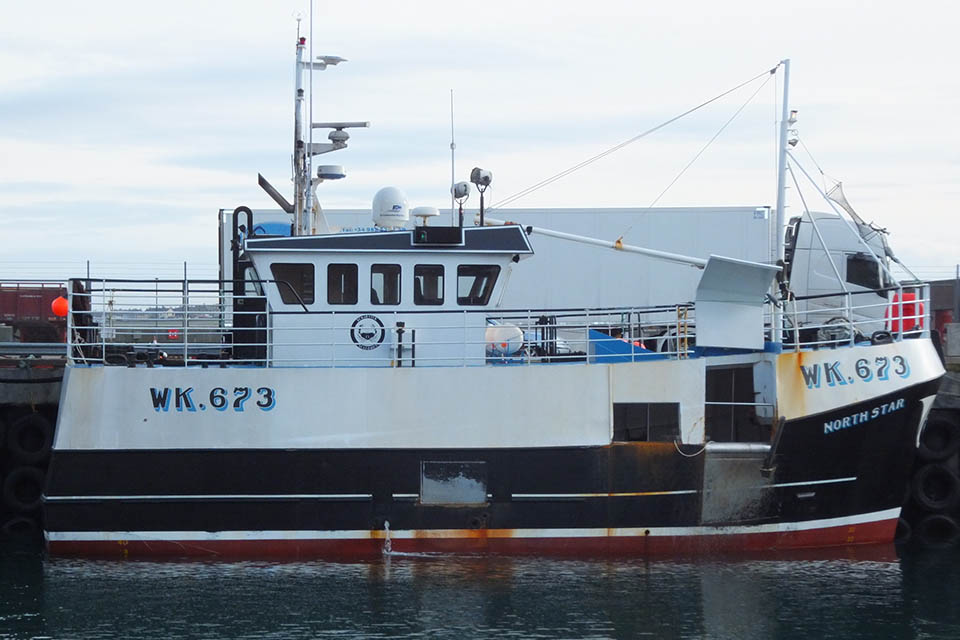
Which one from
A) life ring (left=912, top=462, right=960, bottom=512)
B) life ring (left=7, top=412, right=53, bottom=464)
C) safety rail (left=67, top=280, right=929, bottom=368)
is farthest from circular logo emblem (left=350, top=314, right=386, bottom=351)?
life ring (left=912, top=462, right=960, bottom=512)

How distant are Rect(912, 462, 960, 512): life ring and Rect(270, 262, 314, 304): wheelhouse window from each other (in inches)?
353

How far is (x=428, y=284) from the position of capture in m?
14.7

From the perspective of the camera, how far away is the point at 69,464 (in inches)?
544

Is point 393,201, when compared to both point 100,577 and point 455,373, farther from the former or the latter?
point 100,577

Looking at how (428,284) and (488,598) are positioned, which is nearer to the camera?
(488,598)

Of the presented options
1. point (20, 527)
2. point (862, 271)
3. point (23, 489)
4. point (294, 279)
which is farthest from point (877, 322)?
point (20, 527)

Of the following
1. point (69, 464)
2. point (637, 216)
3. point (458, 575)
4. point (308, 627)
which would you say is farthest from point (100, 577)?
point (637, 216)

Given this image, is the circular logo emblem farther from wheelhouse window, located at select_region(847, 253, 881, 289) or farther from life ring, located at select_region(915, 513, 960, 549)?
wheelhouse window, located at select_region(847, 253, 881, 289)

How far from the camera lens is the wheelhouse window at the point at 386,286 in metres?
14.7

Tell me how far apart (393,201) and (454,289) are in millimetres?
1544

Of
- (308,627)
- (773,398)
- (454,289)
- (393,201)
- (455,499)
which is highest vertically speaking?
(393,201)

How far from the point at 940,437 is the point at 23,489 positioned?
13375 mm

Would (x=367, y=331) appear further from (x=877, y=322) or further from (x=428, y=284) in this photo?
(x=877, y=322)

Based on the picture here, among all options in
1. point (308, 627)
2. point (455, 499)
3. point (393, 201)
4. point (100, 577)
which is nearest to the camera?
point (308, 627)
